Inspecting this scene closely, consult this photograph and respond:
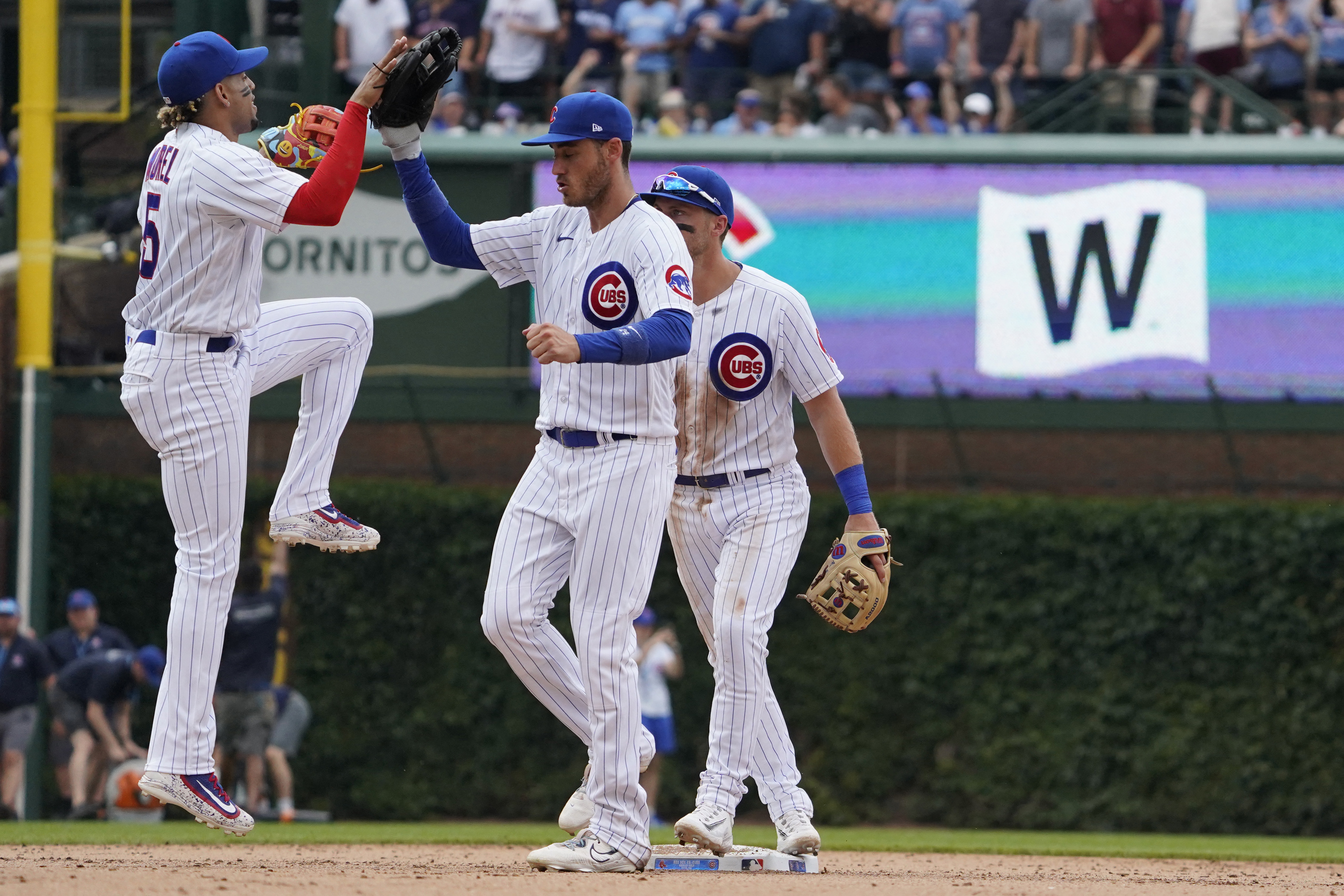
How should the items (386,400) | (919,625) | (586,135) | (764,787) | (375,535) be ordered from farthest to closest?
(386,400) < (919,625) < (764,787) < (375,535) < (586,135)

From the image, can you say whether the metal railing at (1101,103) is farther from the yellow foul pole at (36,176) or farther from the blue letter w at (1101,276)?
the yellow foul pole at (36,176)

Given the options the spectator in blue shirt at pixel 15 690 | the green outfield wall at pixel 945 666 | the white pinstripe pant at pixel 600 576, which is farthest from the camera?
the green outfield wall at pixel 945 666

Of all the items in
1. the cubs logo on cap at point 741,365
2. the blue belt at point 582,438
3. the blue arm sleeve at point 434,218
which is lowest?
the blue belt at point 582,438

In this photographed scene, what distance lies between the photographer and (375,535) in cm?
616

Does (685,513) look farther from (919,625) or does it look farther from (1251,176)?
(1251,176)

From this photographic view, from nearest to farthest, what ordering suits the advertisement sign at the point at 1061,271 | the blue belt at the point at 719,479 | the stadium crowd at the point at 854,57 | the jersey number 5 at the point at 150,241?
the jersey number 5 at the point at 150,241, the blue belt at the point at 719,479, the advertisement sign at the point at 1061,271, the stadium crowd at the point at 854,57

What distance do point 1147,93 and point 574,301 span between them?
414 inches

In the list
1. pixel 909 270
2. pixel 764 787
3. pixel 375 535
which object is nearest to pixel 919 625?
pixel 909 270

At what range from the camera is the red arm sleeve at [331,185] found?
18.1 feet

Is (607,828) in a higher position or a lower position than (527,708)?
higher

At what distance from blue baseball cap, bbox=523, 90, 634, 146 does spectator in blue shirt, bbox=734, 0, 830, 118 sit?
991 cm

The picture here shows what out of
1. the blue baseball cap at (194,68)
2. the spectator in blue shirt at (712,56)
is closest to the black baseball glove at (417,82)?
the blue baseball cap at (194,68)

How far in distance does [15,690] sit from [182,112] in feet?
28.0

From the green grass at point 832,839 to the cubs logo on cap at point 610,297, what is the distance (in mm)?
3824
